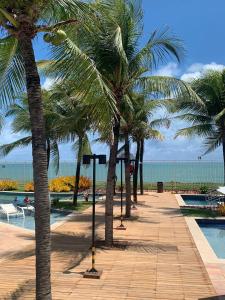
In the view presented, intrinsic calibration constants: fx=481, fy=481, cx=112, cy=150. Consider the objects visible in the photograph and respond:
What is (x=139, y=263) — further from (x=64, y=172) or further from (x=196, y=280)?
(x=64, y=172)

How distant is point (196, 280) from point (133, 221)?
9004mm

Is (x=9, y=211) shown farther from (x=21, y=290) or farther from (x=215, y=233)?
(x=21, y=290)

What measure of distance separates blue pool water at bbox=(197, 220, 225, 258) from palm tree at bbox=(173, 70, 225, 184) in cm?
516

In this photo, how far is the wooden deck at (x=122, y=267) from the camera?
8.60 meters

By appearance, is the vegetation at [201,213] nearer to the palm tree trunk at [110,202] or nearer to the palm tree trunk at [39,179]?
the palm tree trunk at [110,202]

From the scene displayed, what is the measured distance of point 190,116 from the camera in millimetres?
24984

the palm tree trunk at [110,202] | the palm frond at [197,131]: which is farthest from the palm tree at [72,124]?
the palm frond at [197,131]

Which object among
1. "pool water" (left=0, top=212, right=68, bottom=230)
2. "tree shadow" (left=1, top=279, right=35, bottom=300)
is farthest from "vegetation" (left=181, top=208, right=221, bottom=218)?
"tree shadow" (left=1, top=279, right=35, bottom=300)

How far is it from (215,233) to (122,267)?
334 inches

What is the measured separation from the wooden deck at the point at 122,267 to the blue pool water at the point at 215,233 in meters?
1.03

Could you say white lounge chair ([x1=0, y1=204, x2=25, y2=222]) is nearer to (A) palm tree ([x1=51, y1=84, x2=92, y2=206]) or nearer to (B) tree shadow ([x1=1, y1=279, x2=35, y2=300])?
(A) palm tree ([x1=51, y1=84, x2=92, y2=206])

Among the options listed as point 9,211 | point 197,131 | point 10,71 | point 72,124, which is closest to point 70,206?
point 9,211

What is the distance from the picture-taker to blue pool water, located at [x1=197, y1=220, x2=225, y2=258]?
15500 millimetres

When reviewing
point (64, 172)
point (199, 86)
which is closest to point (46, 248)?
point (199, 86)
